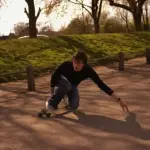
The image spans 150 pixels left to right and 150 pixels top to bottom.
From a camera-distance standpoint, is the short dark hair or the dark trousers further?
the dark trousers

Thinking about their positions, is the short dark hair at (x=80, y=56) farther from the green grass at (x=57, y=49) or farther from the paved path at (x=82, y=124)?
the green grass at (x=57, y=49)

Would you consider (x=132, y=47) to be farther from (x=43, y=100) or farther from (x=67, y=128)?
(x=67, y=128)

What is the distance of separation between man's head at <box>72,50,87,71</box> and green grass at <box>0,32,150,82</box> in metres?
6.69

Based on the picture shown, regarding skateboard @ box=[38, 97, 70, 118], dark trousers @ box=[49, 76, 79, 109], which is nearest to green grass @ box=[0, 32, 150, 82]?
Answer: skateboard @ box=[38, 97, 70, 118]

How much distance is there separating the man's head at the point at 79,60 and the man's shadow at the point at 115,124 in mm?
933

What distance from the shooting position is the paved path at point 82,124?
536 cm

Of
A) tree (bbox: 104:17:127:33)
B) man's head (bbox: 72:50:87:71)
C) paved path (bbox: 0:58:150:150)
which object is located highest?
tree (bbox: 104:17:127:33)

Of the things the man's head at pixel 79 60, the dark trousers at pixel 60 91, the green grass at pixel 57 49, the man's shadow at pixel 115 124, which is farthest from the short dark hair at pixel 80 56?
the green grass at pixel 57 49

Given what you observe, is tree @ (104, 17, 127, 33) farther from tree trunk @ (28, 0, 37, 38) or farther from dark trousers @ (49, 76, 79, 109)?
dark trousers @ (49, 76, 79, 109)

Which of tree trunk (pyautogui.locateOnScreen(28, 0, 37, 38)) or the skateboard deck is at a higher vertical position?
tree trunk (pyautogui.locateOnScreen(28, 0, 37, 38))

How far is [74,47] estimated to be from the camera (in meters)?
20.1

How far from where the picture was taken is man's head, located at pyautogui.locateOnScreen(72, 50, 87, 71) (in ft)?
21.2

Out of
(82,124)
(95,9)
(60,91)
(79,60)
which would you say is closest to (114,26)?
(95,9)

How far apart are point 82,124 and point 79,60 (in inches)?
43.4
